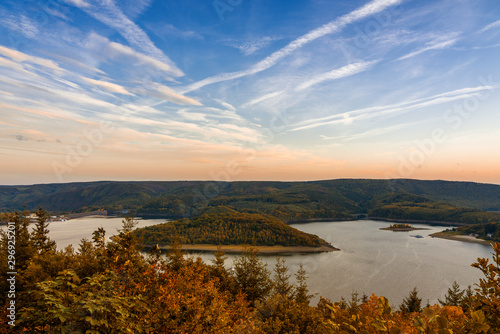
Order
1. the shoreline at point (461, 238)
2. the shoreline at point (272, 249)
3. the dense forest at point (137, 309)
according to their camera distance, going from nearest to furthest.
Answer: the dense forest at point (137, 309)
the shoreline at point (272, 249)
the shoreline at point (461, 238)

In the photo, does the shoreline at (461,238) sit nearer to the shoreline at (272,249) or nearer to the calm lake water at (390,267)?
the calm lake water at (390,267)

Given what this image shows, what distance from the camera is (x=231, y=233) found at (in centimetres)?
15038

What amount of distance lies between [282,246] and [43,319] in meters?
136

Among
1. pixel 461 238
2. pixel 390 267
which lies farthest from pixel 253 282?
pixel 461 238

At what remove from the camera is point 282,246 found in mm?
133500

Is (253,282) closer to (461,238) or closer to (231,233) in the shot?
(231,233)

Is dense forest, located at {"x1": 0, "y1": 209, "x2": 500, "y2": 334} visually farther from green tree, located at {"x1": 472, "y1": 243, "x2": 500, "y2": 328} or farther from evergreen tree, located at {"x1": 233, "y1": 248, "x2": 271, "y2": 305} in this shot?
evergreen tree, located at {"x1": 233, "y1": 248, "x2": 271, "y2": 305}

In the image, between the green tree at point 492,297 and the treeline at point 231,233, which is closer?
the green tree at point 492,297

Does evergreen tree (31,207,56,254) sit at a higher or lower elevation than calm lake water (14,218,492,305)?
higher

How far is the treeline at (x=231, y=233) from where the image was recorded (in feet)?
449

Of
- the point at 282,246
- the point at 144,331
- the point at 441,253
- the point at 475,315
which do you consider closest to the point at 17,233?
the point at 144,331

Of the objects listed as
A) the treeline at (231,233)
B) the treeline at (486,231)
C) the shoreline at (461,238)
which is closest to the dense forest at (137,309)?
the treeline at (231,233)

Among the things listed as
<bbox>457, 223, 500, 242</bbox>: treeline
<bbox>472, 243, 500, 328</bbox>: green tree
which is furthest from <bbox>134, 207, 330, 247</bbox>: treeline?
<bbox>472, 243, 500, 328</bbox>: green tree

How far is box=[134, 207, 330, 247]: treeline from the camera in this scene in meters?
137
